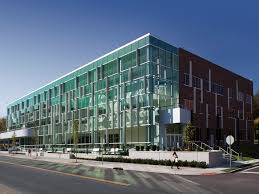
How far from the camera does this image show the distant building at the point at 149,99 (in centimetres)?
4881

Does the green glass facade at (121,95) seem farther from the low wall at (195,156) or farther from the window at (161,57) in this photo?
the low wall at (195,156)

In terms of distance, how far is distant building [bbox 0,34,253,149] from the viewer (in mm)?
48812

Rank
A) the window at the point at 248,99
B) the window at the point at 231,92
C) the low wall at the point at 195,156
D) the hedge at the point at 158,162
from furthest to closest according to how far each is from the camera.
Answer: the window at the point at 248,99, the window at the point at 231,92, the low wall at the point at 195,156, the hedge at the point at 158,162

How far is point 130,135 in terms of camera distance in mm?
51562

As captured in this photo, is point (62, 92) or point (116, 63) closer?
point (116, 63)

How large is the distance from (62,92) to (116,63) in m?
21.4

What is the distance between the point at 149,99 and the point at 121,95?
695 centimetres

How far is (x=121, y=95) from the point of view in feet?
177

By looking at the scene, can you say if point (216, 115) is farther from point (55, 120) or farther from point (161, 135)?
point (55, 120)

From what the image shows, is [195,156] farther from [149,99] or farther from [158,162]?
[149,99]

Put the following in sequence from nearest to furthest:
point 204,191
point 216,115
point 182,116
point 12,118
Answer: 1. point 204,191
2. point 182,116
3. point 216,115
4. point 12,118

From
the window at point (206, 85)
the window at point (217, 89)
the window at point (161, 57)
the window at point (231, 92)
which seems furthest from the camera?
the window at point (231, 92)

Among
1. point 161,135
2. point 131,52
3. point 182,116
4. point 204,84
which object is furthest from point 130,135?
point 204,84

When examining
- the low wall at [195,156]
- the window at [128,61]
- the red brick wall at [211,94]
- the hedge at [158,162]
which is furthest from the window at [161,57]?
the hedge at [158,162]
